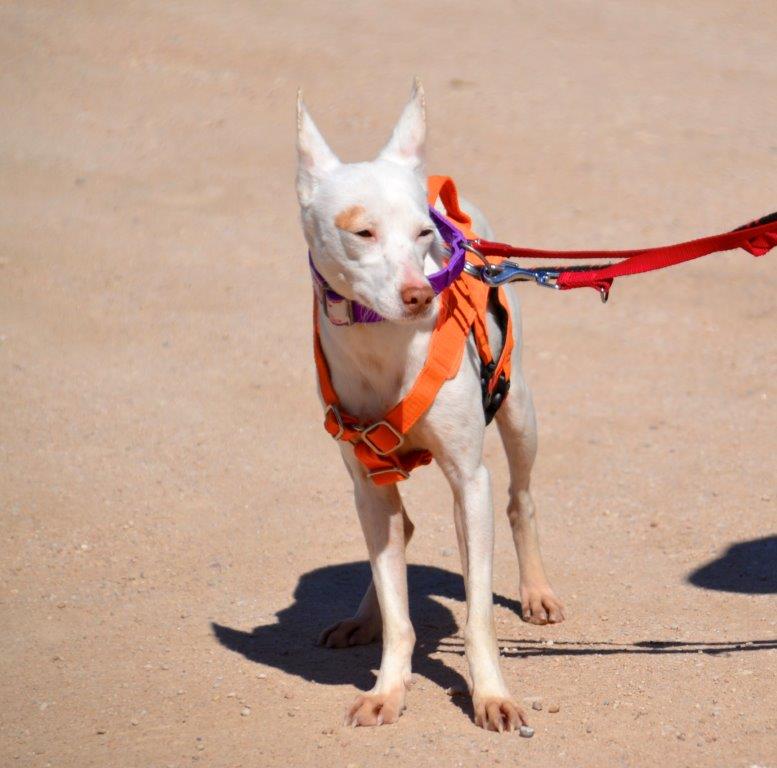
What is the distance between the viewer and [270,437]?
27.9ft

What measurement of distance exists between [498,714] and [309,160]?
6.78 ft

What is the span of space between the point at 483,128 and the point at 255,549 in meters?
7.51

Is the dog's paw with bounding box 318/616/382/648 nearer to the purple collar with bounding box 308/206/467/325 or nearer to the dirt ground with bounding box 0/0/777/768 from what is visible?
the dirt ground with bounding box 0/0/777/768

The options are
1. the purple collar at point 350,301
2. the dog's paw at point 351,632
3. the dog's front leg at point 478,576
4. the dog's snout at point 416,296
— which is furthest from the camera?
the dog's paw at point 351,632

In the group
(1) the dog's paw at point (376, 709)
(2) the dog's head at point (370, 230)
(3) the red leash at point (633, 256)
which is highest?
(2) the dog's head at point (370, 230)

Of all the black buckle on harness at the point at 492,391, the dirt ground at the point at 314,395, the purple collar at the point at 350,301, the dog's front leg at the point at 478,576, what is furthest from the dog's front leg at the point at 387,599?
the purple collar at the point at 350,301

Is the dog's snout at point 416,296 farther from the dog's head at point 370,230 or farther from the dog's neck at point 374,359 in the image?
the dog's neck at point 374,359

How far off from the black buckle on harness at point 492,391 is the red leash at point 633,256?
0.35m

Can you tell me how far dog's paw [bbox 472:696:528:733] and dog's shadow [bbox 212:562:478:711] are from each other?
0.23m

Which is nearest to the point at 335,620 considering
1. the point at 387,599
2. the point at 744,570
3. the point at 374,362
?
the point at 387,599

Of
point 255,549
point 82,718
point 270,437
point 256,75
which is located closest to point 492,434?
point 270,437

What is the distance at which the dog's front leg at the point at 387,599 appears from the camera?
4773 mm

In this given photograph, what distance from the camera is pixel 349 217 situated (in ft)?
14.2

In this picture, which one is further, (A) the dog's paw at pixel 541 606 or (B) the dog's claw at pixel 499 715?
(A) the dog's paw at pixel 541 606
